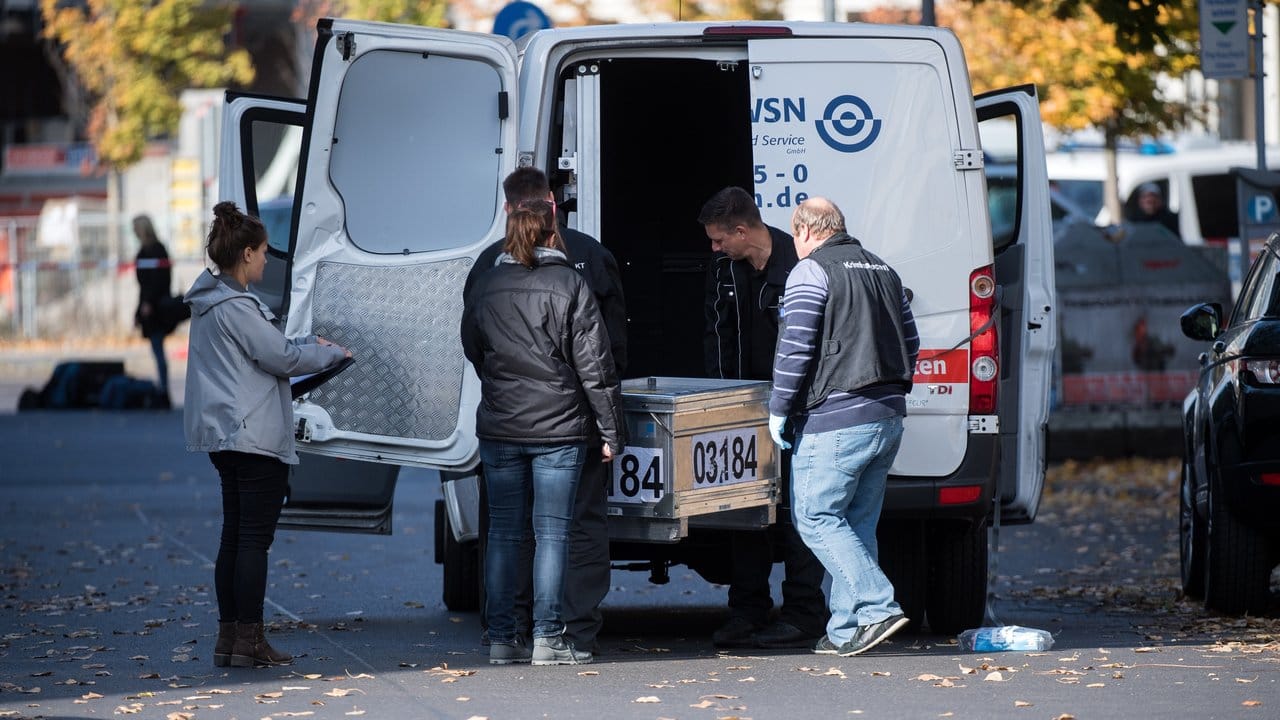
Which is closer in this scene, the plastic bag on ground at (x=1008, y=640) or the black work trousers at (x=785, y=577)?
the plastic bag on ground at (x=1008, y=640)

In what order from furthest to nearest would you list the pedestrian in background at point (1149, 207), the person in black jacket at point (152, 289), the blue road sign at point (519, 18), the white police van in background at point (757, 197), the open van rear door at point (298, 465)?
1. the person in black jacket at point (152, 289)
2. the pedestrian in background at point (1149, 207)
3. the blue road sign at point (519, 18)
4. the open van rear door at point (298, 465)
5. the white police van in background at point (757, 197)

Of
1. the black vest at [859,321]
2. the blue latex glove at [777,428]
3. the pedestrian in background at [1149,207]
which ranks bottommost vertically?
the blue latex glove at [777,428]

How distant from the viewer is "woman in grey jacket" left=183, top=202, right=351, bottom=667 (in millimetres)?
7762

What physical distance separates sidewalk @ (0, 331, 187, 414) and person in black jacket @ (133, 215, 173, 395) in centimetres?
130

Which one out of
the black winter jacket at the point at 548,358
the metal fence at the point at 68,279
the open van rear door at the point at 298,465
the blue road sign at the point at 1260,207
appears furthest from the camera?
the metal fence at the point at 68,279

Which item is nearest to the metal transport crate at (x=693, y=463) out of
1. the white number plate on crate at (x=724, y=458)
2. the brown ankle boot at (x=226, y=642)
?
the white number plate on crate at (x=724, y=458)

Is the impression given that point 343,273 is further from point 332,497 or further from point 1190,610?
point 1190,610

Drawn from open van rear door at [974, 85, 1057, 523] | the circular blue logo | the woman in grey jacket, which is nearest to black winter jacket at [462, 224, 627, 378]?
the woman in grey jacket

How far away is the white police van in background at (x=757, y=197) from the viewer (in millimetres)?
8000

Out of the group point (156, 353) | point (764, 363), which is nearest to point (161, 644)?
point (764, 363)

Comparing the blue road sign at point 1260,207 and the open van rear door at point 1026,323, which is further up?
the blue road sign at point 1260,207

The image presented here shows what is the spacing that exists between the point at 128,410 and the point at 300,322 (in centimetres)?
1435

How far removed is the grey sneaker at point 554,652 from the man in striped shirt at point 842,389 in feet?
3.30

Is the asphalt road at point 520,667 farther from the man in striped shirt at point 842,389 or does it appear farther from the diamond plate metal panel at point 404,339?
the diamond plate metal panel at point 404,339
